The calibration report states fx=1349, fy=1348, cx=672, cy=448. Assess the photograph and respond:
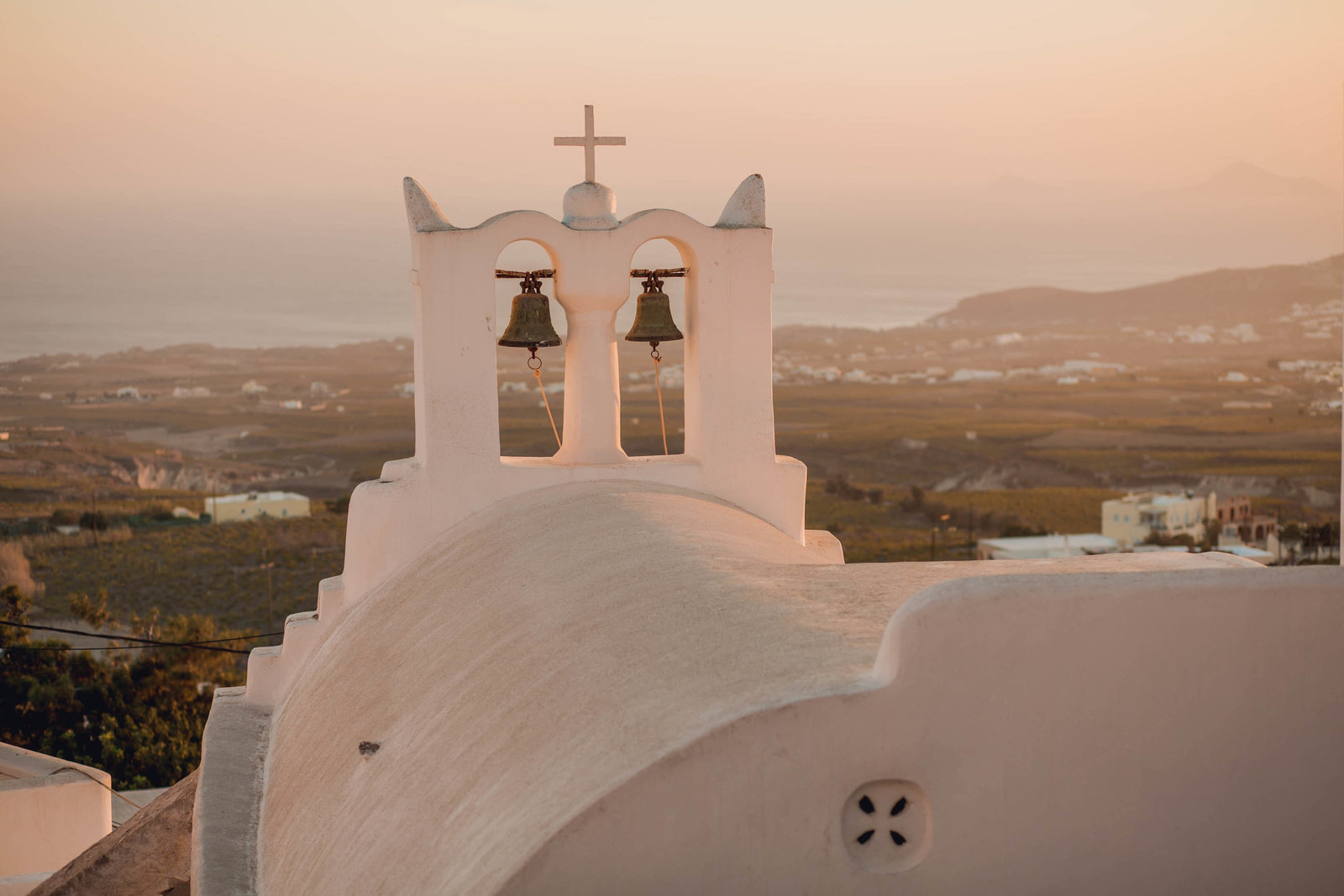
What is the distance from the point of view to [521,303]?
320 inches

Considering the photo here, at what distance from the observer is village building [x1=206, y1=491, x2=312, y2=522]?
54500 millimetres

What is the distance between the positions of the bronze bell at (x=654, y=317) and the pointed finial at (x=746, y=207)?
597 millimetres

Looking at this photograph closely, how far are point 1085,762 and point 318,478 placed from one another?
196ft

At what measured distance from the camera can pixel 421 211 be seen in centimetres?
758

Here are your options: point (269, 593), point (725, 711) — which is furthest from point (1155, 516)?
point (725, 711)

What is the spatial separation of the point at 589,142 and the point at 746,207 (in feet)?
3.59

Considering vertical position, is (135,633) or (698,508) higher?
(698,508)

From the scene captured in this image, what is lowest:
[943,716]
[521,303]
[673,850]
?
[673,850]

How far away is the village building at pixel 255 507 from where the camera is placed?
54500 mm

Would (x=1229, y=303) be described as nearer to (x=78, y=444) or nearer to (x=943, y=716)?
(x=78, y=444)

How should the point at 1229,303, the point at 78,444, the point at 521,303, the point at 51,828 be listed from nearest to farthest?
the point at 521,303 < the point at 51,828 < the point at 78,444 < the point at 1229,303

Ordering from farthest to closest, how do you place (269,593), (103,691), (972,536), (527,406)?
1. (527,406)
2. (972,536)
3. (269,593)
4. (103,691)

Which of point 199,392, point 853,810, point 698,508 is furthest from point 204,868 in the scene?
point 199,392

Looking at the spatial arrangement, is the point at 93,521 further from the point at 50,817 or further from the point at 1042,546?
the point at 50,817
